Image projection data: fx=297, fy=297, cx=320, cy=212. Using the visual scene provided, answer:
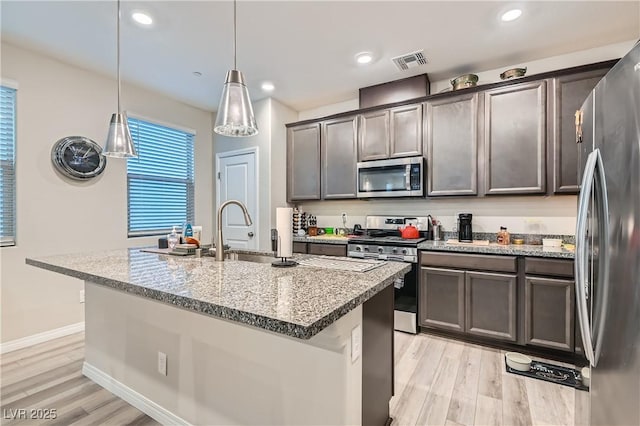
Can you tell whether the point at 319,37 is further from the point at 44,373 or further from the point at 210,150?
the point at 44,373

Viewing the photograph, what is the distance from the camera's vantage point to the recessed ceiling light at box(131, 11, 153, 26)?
227 cm

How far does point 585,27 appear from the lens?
243cm

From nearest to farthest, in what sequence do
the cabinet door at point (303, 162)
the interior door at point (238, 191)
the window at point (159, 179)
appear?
the window at point (159, 179) < the cabinet door at point (303, 162) < the interior door at point (238, 191)

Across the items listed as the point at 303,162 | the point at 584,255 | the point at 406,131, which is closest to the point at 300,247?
the point at 303,162

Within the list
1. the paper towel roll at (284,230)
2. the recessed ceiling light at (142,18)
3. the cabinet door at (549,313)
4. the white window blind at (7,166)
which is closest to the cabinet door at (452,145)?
the cabinet door at (549,313)

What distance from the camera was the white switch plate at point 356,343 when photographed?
119cm

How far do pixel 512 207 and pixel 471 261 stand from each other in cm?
86

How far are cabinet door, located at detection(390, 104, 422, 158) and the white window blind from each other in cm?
372

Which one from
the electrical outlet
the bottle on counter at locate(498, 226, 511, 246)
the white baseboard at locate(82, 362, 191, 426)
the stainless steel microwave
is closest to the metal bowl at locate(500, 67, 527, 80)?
the stainless steel microwave

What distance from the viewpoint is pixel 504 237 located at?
2967 mm

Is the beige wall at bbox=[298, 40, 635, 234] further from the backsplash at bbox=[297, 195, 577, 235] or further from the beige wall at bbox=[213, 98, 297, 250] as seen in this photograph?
the beige wall at bbox=[213, 98, 297, 250]

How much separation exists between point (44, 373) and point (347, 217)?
329cm

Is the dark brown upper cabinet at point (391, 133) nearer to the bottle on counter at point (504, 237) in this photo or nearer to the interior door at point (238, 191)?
the bottle on counter at point (504, 237)

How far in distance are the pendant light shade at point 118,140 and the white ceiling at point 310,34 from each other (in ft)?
2.84
